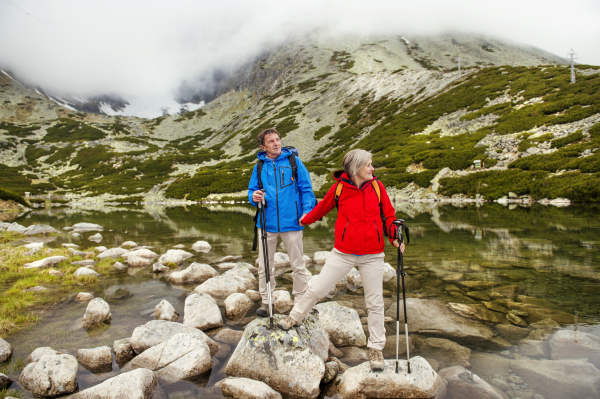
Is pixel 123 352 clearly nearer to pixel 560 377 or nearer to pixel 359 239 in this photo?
pixel 359 239

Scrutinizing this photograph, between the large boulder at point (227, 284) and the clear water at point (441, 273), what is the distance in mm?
730

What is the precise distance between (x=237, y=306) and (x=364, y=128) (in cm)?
6448

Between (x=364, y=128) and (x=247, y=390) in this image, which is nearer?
(x=247, y=390)

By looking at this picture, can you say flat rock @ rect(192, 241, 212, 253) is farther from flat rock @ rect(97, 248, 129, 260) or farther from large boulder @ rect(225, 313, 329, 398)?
large boulder @ rect(225, 313, 329, 398)

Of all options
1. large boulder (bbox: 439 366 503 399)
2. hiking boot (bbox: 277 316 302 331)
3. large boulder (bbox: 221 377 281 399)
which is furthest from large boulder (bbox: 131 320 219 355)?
large boulder (bbox: 439 366 503 399)

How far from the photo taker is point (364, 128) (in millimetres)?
66812

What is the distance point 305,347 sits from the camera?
427cm

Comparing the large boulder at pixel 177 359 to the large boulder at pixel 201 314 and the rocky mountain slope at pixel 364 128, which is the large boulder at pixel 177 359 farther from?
the rocky mountain slope at pixel 364 128

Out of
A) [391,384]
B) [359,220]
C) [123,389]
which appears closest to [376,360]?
[391,384]

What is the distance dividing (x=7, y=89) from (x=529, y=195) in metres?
215

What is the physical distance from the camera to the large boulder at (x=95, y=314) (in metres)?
6.13

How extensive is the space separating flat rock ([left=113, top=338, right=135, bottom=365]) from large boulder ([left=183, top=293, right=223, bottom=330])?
3.70 feet

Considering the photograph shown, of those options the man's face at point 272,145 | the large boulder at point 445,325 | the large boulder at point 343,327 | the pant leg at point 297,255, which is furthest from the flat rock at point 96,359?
the large boulder at point 445,325

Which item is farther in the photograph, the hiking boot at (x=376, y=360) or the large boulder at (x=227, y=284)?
the large boulder at (x=227, y=284)
